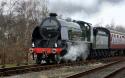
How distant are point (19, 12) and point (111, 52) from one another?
17122 millimetres

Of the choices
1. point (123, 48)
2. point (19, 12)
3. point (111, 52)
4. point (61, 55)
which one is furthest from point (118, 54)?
point (61, 55)

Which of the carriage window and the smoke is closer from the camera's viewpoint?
the smoke

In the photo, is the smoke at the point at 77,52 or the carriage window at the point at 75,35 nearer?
the smoke at the point at 77,52

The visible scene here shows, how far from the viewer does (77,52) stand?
2462cm

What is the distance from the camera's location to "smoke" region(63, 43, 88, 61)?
910 inches

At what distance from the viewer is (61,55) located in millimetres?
22094

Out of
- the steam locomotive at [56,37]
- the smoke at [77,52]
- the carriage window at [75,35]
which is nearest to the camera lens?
the steam locomotive at [56,37]

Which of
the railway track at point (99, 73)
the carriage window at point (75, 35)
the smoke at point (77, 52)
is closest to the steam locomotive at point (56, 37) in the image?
the carriage window at point (75, 35)

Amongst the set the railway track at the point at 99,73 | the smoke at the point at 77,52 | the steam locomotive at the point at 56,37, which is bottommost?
the railway track at the point at 99,73

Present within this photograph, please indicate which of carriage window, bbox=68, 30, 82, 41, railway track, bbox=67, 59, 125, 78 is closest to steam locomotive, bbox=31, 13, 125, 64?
carriage window, bbox=68, 30, 82, 41

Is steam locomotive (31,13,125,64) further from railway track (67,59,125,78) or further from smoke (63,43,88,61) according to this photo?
railway track (67,59,125,78)

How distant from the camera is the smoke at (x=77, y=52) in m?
23.1

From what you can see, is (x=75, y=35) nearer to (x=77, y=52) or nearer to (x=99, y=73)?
(x=77, y=52)

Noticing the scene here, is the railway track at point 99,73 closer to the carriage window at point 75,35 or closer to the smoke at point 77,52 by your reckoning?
the smoke at point 77,52
